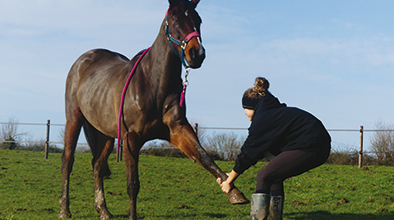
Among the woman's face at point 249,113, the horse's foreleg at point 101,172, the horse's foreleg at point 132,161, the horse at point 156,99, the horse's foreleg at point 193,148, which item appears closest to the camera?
the woman's face at point 249,113

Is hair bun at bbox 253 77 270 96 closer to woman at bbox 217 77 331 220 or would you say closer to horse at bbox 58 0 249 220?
woman at bbox 217 77 331 220

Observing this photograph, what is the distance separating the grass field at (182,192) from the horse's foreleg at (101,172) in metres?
0.21

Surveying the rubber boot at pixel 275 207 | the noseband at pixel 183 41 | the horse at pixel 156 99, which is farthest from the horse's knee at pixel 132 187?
the rubber boot at pixel 275 207

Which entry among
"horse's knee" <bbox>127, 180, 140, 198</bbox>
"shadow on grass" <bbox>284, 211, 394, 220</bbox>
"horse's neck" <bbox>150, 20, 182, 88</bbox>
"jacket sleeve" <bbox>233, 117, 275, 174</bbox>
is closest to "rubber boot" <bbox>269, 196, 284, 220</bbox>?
"jacket sleeve" <bbox>233, 117, 275, 174</bbox>

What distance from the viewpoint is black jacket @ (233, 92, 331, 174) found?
122 inches

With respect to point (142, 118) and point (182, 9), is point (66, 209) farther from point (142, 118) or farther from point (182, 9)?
point (182, 9)

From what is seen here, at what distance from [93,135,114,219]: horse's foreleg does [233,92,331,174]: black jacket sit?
274 cm

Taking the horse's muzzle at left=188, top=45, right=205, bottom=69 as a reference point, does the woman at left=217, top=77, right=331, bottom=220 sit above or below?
below

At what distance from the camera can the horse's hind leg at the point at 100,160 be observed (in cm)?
520

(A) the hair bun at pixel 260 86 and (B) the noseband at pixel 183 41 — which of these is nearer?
(A) the hair bun at pixel 260 86

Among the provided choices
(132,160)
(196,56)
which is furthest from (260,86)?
(132,160)

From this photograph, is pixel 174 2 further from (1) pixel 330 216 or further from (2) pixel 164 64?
(1) pixel 330 216

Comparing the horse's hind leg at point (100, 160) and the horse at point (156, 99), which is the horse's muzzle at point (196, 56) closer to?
the horse at point (156, 99)

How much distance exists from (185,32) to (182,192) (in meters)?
5.16
